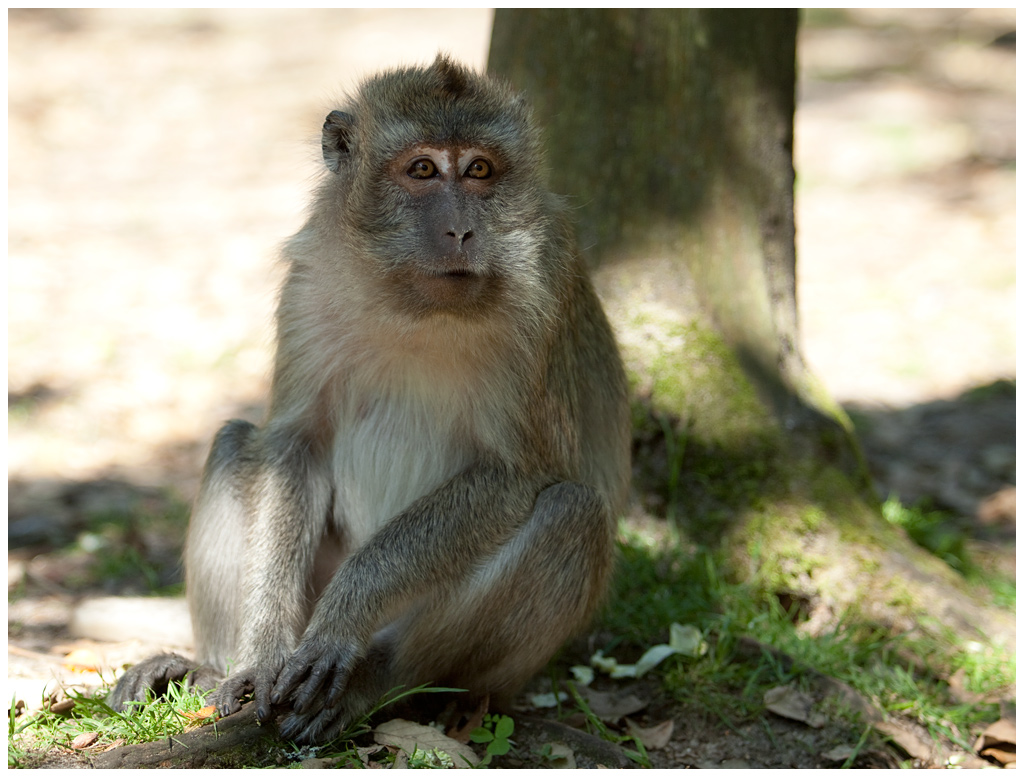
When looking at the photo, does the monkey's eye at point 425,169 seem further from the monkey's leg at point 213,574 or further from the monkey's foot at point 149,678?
the monkey's foot at point 149,678

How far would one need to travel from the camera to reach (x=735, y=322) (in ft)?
18.4

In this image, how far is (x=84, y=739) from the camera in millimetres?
3834

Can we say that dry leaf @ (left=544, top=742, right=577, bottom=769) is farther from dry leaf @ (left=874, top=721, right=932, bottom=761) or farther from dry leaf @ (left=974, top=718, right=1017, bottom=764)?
dry leaf @ (left=974, top=718, right=1017, bottom=764)

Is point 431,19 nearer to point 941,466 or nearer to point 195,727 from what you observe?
point 941,466

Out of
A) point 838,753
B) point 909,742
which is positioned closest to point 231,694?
point 838,753

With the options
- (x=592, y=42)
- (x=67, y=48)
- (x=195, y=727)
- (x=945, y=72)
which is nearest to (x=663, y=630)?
(x=195, y=727)

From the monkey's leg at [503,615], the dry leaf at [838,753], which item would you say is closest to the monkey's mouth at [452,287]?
the monkey's leg at [503,615]

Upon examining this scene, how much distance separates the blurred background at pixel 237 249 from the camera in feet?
22.7

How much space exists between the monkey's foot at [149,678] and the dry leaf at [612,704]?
1.76 meters

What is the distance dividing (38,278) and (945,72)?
1272 centimetres

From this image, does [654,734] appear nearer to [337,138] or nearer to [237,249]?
[337,138]

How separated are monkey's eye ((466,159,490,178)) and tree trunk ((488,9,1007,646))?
162cm

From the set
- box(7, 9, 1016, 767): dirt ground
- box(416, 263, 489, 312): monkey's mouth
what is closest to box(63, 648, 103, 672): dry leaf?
box(7, 9, 1016, 767): dirt ground

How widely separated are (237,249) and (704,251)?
20.1ft
